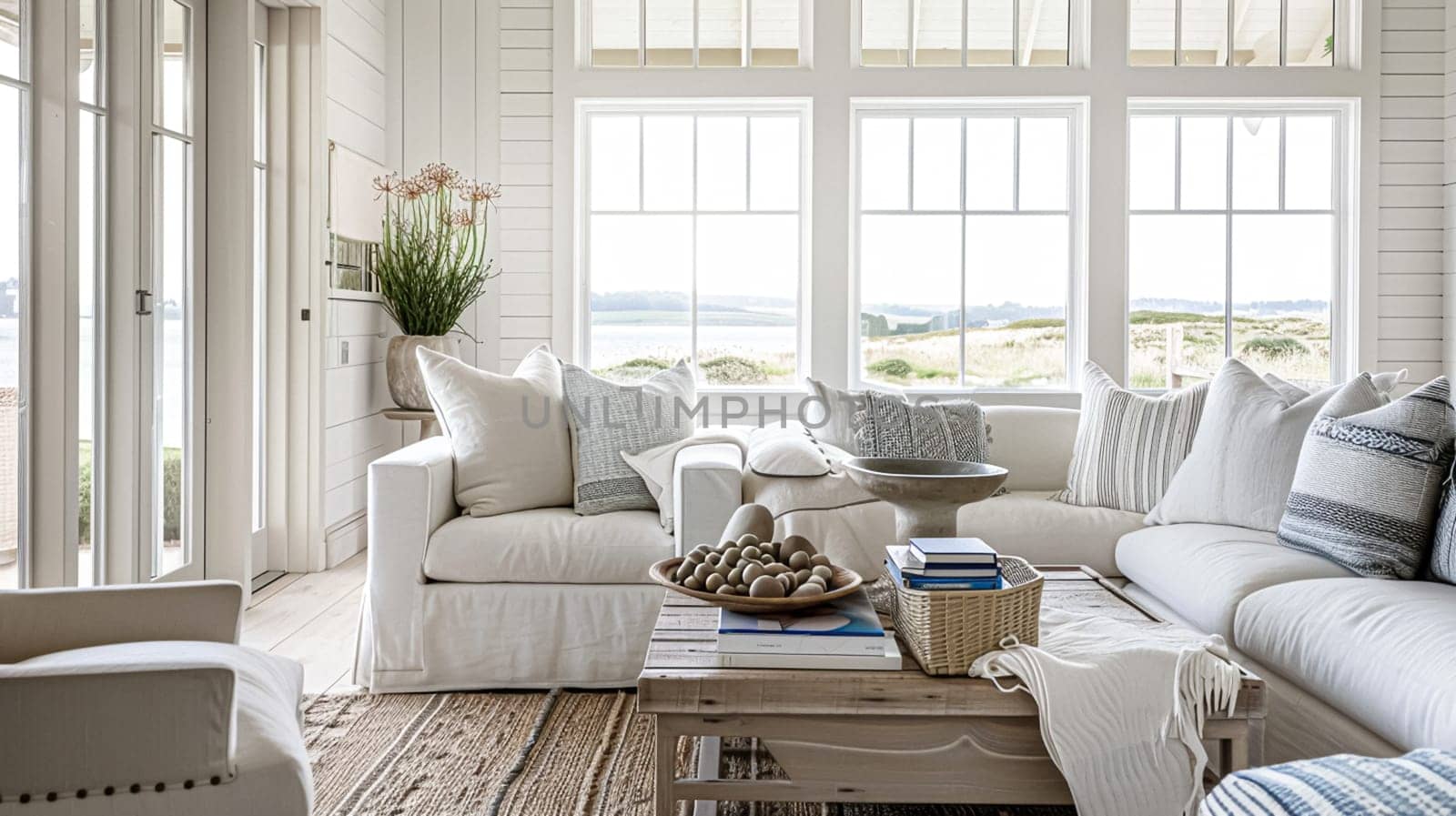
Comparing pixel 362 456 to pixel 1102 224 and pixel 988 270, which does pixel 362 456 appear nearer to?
pixel 988 270

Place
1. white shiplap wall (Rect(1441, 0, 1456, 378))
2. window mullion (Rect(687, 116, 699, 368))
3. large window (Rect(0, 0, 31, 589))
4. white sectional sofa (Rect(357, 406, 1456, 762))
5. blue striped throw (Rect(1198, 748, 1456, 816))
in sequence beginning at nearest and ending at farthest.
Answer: blue striped throw (Rect(1198, 748, 1456, 816))
large window (Rect(0, 0, 31, 589))
white sectional sofa (Rect(357, 406, 1456, 762))
white shiplap wall (Rect(1441, 0, 1456, 378))
window mullion (Rect(687, 116, 699, 368))

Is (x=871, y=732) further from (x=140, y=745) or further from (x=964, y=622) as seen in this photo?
(x=140, y=745)

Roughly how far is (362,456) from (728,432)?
79.2 inches

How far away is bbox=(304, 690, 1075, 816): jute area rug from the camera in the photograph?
2.22m

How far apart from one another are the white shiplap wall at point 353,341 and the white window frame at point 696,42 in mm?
921

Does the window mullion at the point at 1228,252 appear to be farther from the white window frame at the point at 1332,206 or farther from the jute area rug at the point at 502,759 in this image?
the jute area rug at the point at 502,759

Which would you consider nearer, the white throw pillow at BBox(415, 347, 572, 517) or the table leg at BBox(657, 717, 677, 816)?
the table leg at BBox(657, 717, 677, 816)

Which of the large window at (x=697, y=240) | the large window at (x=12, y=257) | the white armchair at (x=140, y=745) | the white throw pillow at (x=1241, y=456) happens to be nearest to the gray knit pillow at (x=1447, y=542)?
the white throw pillow at (x=1241, y=456)

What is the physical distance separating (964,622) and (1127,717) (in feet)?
1.00

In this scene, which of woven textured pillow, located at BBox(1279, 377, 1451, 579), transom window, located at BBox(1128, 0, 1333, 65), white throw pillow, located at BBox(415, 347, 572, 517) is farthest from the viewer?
transom window, located at BBox(1128, 0, 1333, 65)

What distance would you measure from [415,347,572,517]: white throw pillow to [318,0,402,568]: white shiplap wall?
4.02 feet

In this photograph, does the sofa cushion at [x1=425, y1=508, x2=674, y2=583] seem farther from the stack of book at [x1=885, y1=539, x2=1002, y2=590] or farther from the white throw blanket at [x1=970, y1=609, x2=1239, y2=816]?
the white throw blanket at [x1=970, y1=609, x2=1239, y2=816]

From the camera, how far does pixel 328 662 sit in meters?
3.20

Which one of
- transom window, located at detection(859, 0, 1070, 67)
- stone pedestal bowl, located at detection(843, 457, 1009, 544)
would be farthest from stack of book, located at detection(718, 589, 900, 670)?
transom window, located at detection(859, 0, 1070, 67)
